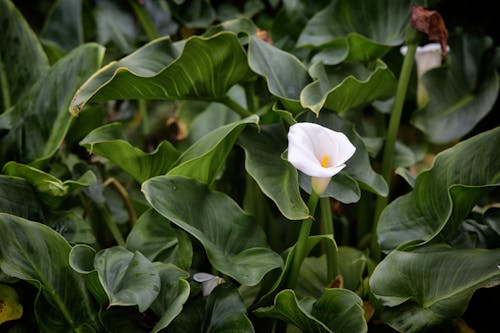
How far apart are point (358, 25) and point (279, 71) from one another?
0.94 ft

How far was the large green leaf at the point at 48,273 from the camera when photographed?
32.2 inches

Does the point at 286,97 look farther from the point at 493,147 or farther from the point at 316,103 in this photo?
the point at 493,147

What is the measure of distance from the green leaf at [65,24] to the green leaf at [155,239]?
0.59 metres

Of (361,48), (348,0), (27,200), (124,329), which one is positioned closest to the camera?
(124,329)

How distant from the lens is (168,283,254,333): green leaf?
33.0 inches

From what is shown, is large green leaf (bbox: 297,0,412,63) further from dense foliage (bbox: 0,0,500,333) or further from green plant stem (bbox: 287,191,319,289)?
green plant stem (bbox: 287,191,319,289)

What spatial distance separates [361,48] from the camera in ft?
3.55

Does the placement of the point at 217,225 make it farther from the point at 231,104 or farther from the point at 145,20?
the point at 145,20

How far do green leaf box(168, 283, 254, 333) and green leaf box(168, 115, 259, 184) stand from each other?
17cm

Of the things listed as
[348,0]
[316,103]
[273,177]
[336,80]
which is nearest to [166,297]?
[273,177]

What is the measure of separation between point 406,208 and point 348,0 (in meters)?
0.45

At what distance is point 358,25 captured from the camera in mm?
1194

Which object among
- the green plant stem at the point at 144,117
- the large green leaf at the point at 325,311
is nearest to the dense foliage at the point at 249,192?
the large green leaf at the point at 325,311

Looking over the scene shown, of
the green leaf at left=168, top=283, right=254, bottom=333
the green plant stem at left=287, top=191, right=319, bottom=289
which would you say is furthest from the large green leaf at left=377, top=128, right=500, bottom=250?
the green leaf at left=168, top=283, right=254, bottom=333
